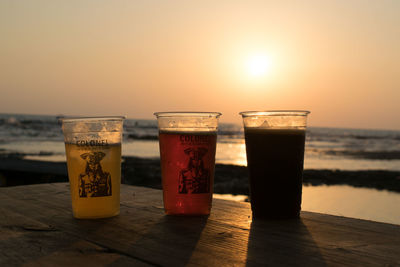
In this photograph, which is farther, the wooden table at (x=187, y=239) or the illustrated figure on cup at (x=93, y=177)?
the illustrated figure on cup at (x=93, y=177)

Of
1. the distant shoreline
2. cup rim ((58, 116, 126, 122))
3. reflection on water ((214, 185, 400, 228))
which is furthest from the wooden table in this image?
the distant shoreline

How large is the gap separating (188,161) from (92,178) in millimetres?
320

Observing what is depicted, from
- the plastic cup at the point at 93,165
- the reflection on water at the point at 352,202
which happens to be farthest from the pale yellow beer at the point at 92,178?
the reflection on water at the point at 352,202

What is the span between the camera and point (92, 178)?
1319 millimetres

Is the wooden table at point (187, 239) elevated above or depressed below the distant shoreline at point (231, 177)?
above

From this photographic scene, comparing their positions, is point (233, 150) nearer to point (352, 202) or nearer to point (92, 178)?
point (352, 202)

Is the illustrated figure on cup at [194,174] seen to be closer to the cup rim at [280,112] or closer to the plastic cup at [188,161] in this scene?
the plastic cup at [188,161]

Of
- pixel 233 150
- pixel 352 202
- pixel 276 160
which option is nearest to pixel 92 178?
pixel 276 160

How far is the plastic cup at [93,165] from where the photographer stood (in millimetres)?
1320

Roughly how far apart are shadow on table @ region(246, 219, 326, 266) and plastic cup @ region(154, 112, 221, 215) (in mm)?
229

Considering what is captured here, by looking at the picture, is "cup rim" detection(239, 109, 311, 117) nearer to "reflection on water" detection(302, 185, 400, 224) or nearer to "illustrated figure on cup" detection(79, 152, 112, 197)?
"illustrated figure on cup" detection(79, 152, 112, 197)

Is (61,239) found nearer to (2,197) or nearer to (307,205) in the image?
(2,197)

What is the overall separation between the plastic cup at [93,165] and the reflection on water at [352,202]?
4.73 m

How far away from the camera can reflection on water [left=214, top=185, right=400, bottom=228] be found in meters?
5.76
